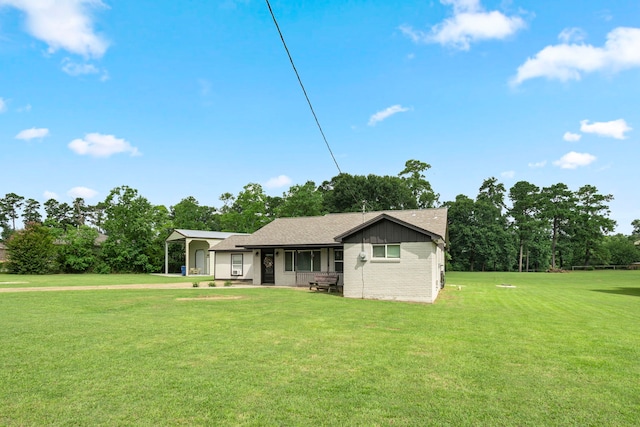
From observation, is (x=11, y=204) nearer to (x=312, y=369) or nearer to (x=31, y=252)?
(x=31, y=252)

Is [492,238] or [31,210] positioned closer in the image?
[492,238]

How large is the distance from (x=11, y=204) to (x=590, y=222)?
12592 cm

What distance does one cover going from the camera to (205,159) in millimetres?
27938

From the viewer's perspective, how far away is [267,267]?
78.1ft

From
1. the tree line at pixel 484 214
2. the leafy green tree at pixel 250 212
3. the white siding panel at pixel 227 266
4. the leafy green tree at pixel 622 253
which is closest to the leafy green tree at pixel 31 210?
the tree line at pixel 484 214

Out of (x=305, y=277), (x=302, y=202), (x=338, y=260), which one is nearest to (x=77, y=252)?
(x=302, y=202)

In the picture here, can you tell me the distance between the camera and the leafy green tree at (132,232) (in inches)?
1510

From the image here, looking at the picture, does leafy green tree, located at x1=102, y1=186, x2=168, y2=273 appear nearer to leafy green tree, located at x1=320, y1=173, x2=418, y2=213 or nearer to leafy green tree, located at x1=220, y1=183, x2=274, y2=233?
leafy green tree, located at x1=220, y1=183, x2=274, y2=233

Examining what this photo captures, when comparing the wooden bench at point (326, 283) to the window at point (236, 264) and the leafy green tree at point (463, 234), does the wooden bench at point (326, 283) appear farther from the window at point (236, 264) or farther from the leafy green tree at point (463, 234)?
the leafy green tree at point (463, 234)

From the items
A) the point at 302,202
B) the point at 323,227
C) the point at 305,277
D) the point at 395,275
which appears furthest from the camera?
the point at 302,202

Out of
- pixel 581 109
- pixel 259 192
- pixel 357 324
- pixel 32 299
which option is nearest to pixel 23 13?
pixel 32 299

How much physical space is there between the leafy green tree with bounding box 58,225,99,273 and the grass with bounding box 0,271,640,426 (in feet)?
96.7

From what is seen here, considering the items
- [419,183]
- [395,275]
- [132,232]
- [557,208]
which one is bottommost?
[395,275]

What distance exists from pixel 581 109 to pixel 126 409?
2071cm
